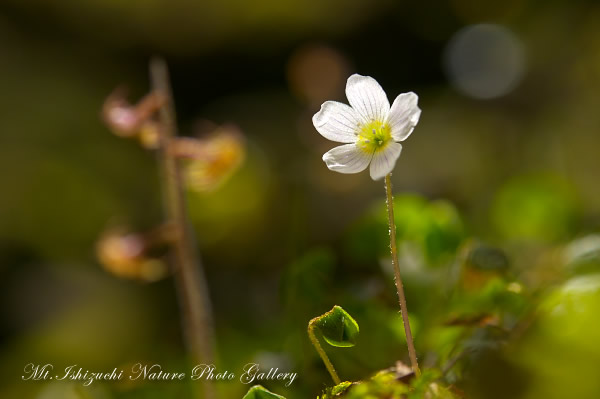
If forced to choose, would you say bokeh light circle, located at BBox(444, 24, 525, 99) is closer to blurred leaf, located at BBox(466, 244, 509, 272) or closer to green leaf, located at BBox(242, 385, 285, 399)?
blurred leaf, located at BBox(466, 244, 509, 272)

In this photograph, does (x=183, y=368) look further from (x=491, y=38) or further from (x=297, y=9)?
(x=491, y=38)

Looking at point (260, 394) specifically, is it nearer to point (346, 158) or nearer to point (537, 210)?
point (346, 158)

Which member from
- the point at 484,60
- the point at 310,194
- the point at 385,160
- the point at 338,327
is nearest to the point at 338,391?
the point at 338,327

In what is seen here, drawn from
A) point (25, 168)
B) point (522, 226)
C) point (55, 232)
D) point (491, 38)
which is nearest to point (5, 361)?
point (55, 232)

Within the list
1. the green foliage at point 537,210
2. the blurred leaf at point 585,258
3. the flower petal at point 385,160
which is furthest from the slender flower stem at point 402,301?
the green foliage at point 537,210

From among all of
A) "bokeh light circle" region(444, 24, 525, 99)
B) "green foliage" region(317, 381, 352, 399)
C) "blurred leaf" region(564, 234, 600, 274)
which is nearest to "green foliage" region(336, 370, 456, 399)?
A: "green foliage" region(317, 381, 352, 399)

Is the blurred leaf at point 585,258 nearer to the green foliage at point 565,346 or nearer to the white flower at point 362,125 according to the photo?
the green foliage at point 565,346

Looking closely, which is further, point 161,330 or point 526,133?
point 526,133
